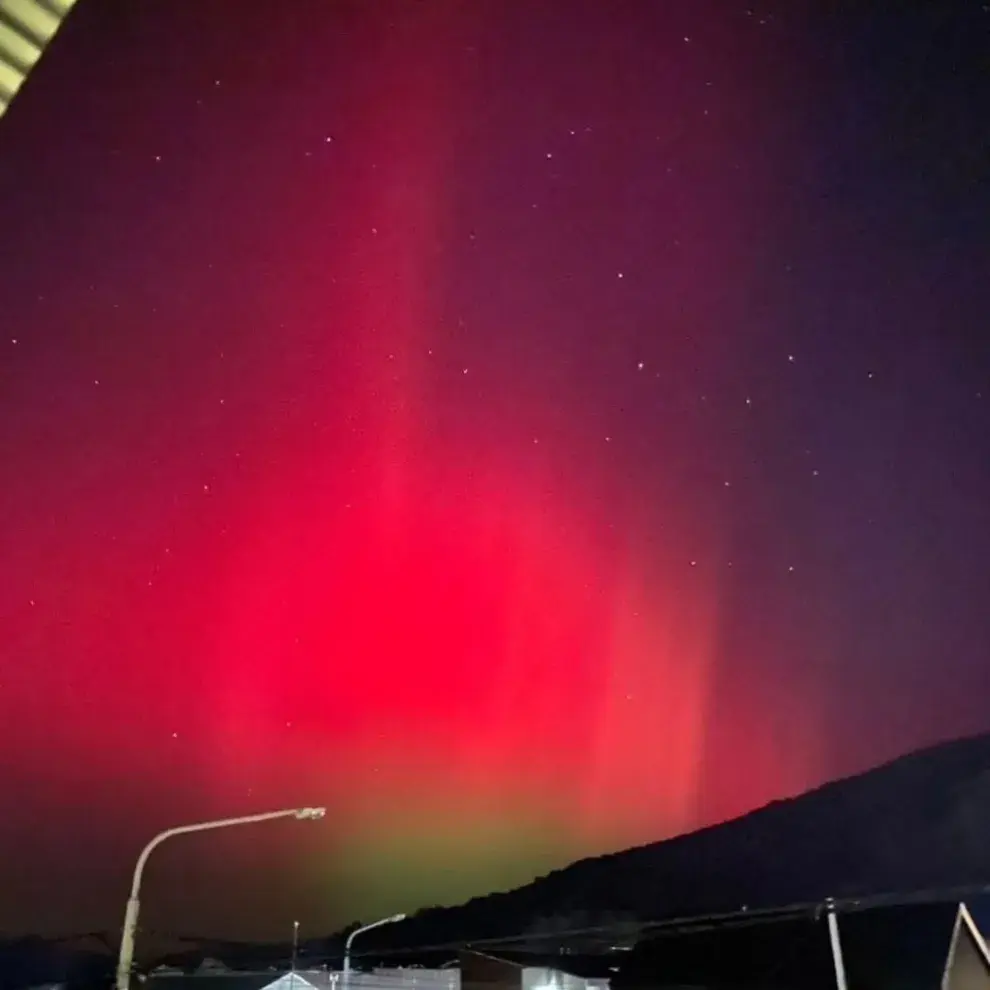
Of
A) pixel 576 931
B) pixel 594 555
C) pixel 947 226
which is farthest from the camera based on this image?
pixel 594 555

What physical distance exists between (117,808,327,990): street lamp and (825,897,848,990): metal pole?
192 cm

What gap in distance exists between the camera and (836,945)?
2.04 meters

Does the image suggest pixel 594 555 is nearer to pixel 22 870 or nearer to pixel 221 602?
pixel 221 602

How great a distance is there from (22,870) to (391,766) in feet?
4.06

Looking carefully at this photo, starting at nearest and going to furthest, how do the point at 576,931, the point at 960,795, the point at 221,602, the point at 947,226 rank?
the point at 960,795
the point at 576,931
the point at 947,226
the point at 221,602

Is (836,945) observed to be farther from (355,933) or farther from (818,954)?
(355,933)

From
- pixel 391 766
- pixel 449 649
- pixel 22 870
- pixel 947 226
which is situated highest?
pixel 947 226

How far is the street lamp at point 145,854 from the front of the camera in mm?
3330

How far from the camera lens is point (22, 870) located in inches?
129

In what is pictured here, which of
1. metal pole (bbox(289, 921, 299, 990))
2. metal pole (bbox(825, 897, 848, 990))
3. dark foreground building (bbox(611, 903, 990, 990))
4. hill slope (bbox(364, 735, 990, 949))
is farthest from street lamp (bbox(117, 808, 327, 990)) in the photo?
metal pole (bbox(825, 897, 848, 990))

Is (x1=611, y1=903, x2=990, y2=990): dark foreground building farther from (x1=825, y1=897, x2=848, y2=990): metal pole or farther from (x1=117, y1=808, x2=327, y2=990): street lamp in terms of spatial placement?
(x1=117, y1=808, x2=327, y2=990): street lamp

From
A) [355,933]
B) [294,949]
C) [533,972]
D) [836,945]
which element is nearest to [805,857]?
[836,945]

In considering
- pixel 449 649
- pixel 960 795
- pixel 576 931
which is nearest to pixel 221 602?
pixel 449 649

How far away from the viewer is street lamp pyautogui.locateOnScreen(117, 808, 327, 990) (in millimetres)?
3330
